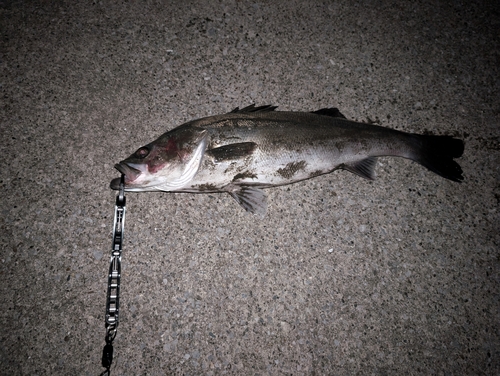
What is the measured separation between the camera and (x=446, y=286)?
8.85 ft

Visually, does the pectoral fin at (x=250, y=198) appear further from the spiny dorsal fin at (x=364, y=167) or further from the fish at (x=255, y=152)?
the spiny dorsal fin at (x=364, y=167)

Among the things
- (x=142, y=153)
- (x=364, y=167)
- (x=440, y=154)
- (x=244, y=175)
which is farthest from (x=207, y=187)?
(x=440, y=154)

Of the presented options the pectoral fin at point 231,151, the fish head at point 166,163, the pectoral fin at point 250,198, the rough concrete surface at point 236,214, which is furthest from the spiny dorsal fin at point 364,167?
the fish head at point 166,163

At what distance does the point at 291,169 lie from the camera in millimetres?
2385

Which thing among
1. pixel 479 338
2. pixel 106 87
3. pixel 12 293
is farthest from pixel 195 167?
pixel 479 338

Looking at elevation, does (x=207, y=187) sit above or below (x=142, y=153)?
below

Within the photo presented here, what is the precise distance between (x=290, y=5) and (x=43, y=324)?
4234mm

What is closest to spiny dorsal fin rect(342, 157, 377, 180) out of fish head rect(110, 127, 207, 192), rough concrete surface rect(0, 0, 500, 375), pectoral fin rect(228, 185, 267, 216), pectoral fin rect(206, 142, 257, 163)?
rough concrete surface rect(0, 0, 500, 375)

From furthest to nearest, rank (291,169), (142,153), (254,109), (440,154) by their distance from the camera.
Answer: (440,154), (254,109), (291,169), (142,153)

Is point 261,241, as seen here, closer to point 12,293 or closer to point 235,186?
point 235,186

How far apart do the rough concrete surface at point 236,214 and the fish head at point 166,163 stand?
39cm

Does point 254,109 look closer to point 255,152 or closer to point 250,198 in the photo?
point 255,152

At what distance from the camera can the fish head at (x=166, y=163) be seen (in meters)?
2.17

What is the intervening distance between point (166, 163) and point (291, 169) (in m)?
1.09
